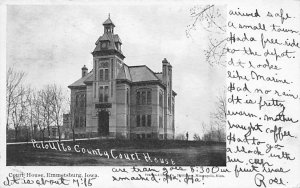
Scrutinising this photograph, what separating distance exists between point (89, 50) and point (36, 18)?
48 centimetres

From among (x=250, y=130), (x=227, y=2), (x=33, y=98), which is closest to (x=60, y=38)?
(x=33, y=98)

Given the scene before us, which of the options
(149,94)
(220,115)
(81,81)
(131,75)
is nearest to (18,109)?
(81,81)

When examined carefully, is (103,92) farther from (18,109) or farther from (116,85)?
(18,109)

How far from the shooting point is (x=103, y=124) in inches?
152

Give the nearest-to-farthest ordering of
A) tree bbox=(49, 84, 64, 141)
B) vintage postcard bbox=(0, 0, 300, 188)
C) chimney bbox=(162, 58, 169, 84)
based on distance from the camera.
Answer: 1. vintage postcard bbox=(0, 0, 300, 188)
2. chimney bbox=(162, 58, 169, 84)
3. tree bbox=(49, 84, 64, 141)

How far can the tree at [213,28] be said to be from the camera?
375cm

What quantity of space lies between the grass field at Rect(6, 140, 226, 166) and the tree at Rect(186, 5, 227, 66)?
0.66 m

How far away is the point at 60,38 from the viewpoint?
12.6 feet

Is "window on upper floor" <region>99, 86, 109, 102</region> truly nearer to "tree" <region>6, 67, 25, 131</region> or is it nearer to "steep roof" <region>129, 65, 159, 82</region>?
"steep roof" <region>129, 65, 159, 82</region>

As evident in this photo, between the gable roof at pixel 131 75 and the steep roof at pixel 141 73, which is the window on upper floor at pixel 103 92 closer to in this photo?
the gable roof at pixel 131 75

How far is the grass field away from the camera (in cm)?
375

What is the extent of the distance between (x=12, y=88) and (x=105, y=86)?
73cm

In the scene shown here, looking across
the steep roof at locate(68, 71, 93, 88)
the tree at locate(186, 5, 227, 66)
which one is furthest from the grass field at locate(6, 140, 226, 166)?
the tree at locate(186, 5, 227, 66)

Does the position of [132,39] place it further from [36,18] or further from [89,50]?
[36,18]
